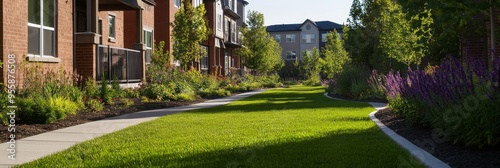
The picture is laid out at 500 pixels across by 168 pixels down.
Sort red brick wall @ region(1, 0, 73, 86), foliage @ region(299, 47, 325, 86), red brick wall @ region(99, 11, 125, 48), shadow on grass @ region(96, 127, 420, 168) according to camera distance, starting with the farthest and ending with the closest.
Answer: foliage @ region(299, 47, 325, 86)
red brick wall @ region(99, 11, 125, 48)
red brick wall @ region(1, 0, 73, 86)
shadow on grass @ region(96, 127, 420, 168)

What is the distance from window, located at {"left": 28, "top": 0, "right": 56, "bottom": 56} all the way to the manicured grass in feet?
16.0

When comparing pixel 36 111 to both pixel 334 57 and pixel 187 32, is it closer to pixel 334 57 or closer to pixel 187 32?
pixel 187 32

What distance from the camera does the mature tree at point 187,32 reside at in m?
26.1

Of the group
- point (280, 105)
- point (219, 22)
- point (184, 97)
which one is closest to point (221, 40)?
point (219, 22)

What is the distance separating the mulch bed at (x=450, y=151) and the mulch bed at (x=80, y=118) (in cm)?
617

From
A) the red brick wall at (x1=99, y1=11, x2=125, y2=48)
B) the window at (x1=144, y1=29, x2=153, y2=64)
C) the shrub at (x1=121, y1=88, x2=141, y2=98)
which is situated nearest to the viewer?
the shrub at (x1=121, y1=88, x2=141, y2=98)

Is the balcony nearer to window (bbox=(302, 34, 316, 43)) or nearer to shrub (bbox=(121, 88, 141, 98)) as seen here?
shrub (bbox=(121, 88, 141, 98))

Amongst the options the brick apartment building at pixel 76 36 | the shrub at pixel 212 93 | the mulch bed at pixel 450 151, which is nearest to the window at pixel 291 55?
the brick apartment building at pixel 76 36

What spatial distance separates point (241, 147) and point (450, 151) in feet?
8.87

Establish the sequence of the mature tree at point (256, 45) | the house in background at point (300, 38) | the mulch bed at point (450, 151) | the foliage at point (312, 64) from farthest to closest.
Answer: the house in background at point (300, 38)
the foliage at point (312, 64)
the mature tree at point (256, 45)
the mulch bed at point (450, 151)

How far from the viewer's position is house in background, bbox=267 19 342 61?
75.9 meters

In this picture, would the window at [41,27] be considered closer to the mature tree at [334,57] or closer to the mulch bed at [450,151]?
the mulch bed at [450,151]

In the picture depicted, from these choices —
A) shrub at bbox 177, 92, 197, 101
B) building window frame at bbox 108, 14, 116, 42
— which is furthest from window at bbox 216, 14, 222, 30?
shrub at bbox 177, 92, 197, 101

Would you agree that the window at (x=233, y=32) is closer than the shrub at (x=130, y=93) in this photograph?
No
